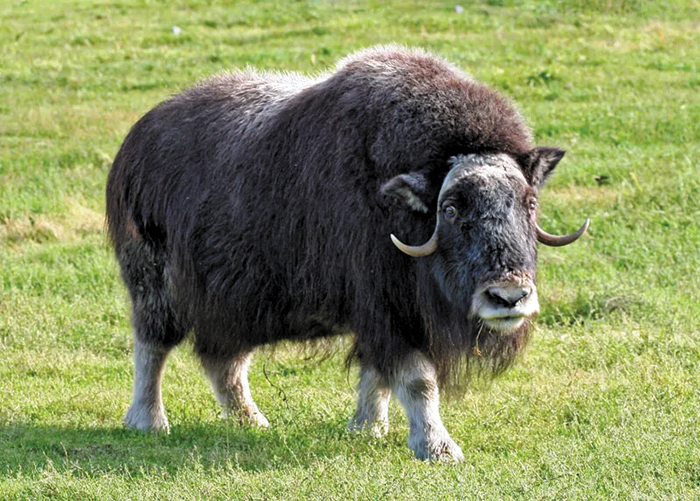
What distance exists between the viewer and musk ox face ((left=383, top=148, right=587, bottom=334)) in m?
3.92

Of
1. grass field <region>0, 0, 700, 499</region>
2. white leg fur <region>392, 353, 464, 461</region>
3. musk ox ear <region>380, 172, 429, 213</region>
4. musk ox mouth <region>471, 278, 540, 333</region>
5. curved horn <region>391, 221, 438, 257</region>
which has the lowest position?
grass field <region>0, 0, 700, 499</region>

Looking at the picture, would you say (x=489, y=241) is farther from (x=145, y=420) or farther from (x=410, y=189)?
(x=145, y=420)

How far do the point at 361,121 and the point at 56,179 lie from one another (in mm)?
6009

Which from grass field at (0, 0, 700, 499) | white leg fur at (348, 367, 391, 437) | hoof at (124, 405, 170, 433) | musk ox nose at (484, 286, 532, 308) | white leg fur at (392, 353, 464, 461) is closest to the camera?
musk ox nose at (484, 286, 532, 308)

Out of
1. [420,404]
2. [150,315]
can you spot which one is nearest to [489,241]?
[420,404]

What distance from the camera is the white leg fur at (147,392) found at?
5.12m

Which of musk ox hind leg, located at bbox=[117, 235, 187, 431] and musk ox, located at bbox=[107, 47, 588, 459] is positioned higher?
musk ox, located at bbox=[107, 47, 588, 459]

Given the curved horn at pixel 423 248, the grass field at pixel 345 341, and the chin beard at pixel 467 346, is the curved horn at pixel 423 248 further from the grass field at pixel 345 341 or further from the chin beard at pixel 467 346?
the grass field at pixel 345 341

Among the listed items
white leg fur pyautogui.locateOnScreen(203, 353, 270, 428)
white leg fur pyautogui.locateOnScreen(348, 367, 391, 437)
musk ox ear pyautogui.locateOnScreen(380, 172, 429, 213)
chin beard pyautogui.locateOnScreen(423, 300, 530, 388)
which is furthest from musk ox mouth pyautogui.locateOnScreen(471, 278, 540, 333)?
white leg fur pyautogui.locateOnScreen(203, 353, 270, 428)

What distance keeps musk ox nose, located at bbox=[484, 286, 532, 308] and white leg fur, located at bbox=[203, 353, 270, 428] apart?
176cm

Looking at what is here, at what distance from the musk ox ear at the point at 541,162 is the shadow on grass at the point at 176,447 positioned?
125 cm

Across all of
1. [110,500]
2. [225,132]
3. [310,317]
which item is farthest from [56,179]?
[110,500]

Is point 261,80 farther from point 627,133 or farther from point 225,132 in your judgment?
point 627,133

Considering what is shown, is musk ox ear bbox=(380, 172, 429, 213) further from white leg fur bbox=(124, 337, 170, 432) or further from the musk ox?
white leg fur bbox=(124, 337, 170, 432)
